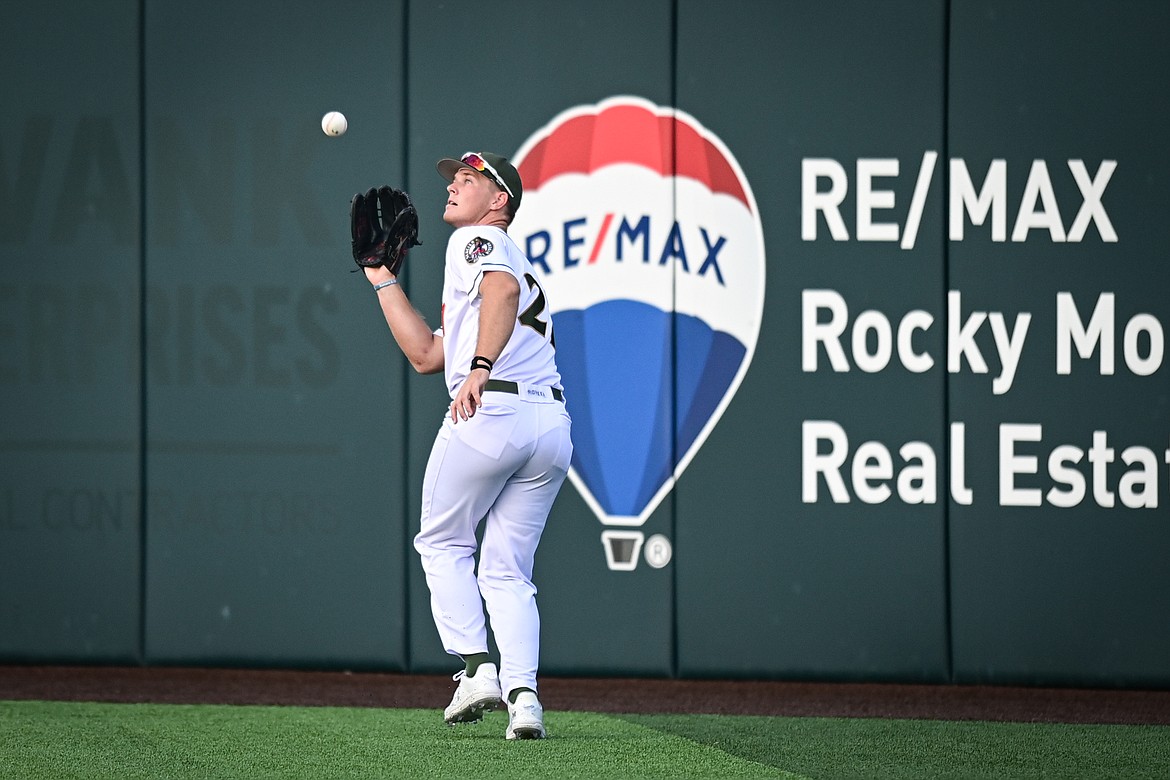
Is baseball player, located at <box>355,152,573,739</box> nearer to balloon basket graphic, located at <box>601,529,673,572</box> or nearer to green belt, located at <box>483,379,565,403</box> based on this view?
green belt, located at <box>483,379,565,403</box>

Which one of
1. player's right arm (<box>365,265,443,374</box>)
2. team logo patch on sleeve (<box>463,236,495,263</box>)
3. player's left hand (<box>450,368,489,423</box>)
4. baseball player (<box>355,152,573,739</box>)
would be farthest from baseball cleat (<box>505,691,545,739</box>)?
team logo patch on sleeve (<box>463,236,495,263</box>)

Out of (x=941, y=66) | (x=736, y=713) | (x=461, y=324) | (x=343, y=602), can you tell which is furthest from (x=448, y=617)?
(x=941, y=66)

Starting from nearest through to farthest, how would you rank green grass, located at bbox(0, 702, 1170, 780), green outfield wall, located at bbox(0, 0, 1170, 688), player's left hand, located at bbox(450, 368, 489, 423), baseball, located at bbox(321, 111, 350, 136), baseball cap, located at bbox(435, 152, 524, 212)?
green grass, located at bbox(0, 702, 1170, 780) < player's left hand, located at bbox(450, 368, 489, 423) < baseball cap, located at bbox(435, 152, 524, 212) < baseball, located at bbox(321, 111, 350, 136) < green outfield wall, located at bbox(0, 0, 1170, 688)

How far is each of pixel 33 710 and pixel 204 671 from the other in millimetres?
1097

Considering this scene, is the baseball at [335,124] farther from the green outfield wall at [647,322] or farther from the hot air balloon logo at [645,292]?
the hot air balloon logo at [645,292]

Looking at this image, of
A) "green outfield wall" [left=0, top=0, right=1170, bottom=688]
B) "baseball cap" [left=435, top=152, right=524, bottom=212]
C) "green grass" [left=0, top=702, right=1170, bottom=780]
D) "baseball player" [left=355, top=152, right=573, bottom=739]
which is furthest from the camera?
"green outfield wall" [left=0, top=0, right=1170, bottom=688]

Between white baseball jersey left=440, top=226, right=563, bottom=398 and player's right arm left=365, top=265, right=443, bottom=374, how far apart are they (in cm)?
12

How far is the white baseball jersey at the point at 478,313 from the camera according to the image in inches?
161

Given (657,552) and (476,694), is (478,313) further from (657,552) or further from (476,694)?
(657,552)

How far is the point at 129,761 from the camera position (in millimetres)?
3857

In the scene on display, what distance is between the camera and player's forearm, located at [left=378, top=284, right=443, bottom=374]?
433 centimetres

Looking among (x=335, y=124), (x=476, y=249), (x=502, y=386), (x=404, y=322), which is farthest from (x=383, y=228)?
(x=335, y=124)

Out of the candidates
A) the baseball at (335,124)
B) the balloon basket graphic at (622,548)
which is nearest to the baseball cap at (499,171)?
the baseball at (335,124)

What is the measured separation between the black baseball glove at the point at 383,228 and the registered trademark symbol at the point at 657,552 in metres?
1.82
